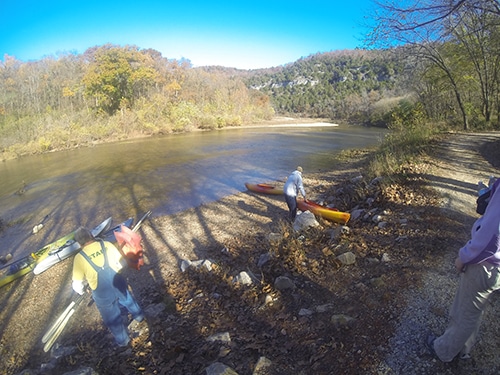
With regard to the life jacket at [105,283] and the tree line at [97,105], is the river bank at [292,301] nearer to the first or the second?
the life jacket at [105,283]

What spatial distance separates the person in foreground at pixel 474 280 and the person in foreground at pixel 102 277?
4208 mm

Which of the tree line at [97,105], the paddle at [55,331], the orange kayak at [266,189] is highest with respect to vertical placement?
the tree line at [97,105]

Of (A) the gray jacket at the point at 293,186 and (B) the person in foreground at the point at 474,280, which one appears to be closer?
(B) the person in foreground at the point at 474,280

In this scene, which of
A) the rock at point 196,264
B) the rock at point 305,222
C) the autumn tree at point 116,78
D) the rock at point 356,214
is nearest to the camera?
the rock at point 196,264

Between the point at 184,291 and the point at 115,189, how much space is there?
35.7ft

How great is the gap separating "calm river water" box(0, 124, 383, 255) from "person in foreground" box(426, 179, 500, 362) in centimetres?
955

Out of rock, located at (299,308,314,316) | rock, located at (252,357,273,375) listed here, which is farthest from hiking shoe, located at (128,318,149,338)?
rock, located at (299,308,314,316)

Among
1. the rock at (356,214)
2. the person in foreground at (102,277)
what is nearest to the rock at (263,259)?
the person in foreground at (102,277)

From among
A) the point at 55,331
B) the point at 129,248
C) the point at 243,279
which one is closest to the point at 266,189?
the point at 129,248

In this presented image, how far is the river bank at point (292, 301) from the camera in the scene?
3344mm

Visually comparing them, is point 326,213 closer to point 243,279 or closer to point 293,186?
point 293,186

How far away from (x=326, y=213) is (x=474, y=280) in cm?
530

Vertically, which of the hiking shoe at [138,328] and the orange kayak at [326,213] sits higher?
the orange kayak at [326,213]

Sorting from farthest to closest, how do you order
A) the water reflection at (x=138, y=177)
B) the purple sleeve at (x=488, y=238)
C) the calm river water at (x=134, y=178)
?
the water reflection at (x=138, y=177) < the calm river water at (x=134, y=178) < the purple sleeve at (x=488, y=238)
